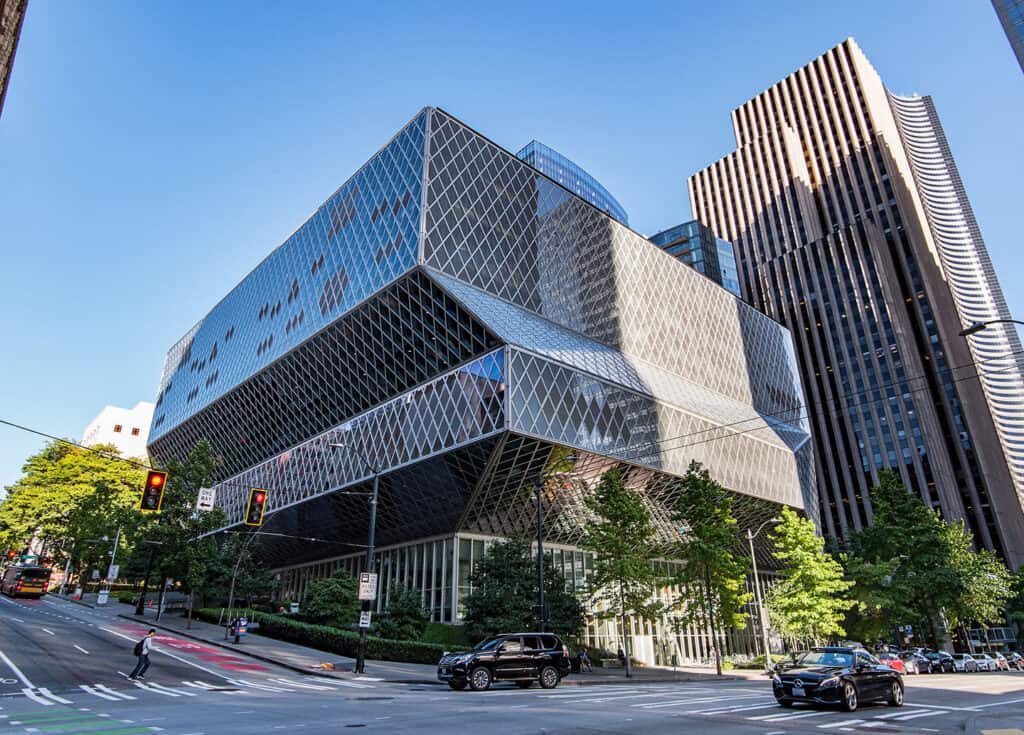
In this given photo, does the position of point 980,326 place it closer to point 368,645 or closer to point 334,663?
point 334,663

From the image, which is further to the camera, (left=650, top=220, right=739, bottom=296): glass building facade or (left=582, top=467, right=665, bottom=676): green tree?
(left=650, top=220, right=739, bottom=296): glass building facade

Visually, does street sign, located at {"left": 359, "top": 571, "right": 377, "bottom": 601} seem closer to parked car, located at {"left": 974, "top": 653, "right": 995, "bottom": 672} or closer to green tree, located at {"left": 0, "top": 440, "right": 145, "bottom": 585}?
green tree, located at {"left": 0, "top": 440, "right": 145, "bottom": 585}

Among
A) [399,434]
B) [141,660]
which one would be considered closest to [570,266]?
[399,434]

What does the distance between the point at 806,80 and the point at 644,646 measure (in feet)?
498

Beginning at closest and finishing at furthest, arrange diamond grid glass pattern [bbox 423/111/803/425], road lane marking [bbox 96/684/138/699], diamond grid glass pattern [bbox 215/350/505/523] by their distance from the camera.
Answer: road lane marking [bbox 96/684/138/699] < diamond grid glass pattern [bbox 215/350/505/523] < diamond grid glass pattern [bbox 423/111/803/425]

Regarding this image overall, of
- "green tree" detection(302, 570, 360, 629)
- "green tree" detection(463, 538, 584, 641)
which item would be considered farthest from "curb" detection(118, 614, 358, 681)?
"green tree" detection(463, 538, 584, 641)

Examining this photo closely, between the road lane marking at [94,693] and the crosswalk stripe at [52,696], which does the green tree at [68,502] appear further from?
the crosswalk stripe at [52,696]

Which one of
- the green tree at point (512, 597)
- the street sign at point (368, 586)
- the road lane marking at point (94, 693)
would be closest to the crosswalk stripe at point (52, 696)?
the road lane marking at point (94, 693)

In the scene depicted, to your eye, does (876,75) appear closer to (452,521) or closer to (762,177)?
(762,177)

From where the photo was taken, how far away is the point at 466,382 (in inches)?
1603

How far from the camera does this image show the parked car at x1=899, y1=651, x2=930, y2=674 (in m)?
42.2

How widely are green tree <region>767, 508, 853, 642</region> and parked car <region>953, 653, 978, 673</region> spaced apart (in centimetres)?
1006

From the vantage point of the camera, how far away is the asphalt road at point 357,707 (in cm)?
1197

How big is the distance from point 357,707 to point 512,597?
2086cm
